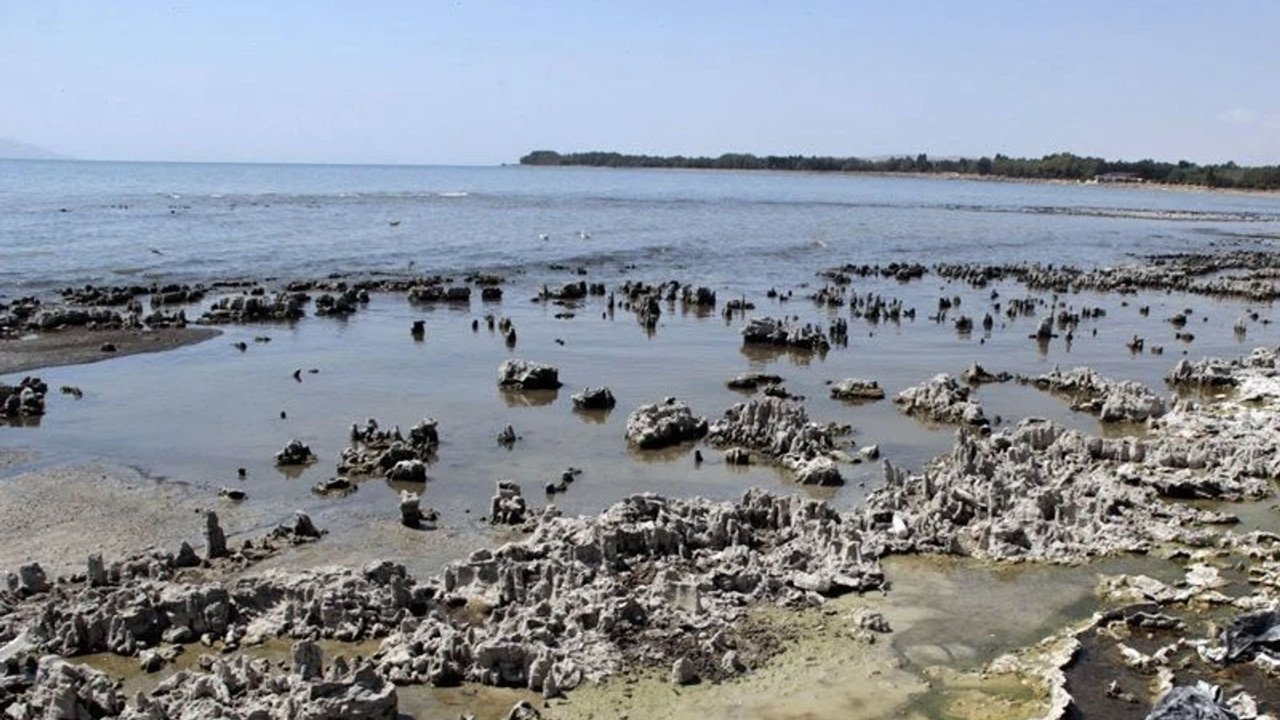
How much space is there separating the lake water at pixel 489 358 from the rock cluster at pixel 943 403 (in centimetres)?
68

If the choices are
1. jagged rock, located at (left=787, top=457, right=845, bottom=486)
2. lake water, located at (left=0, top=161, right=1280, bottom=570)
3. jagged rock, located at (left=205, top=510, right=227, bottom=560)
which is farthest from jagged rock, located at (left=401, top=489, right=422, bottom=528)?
jagged rock, located at (left=787, top=457, right=845, bottom=486)

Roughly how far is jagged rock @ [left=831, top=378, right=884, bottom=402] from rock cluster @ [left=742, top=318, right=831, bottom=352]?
6175 millimetres

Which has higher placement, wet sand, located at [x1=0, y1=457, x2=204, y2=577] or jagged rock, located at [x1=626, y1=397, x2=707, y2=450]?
jagged rock, located at [x1=626, y1=397, x2=707, y2=450]

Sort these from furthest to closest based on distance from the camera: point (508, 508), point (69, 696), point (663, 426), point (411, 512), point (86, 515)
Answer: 1. point (663, 426)
2. point (86, 515)
3. point (508, 508)
4. point (411, 512)
5. point (69, 696)

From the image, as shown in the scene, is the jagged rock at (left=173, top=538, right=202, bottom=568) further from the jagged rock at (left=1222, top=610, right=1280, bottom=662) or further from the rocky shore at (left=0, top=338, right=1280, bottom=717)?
the jagged rock at (left=1222, top=610, right=1280, bottom=662)

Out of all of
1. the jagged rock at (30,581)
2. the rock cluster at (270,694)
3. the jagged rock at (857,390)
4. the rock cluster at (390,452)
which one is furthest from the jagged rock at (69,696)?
the jagged rock at (857,390)

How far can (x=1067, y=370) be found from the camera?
29.4 m

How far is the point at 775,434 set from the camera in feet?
68.8

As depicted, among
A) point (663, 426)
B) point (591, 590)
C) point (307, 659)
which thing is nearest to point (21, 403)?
point (663, 426)

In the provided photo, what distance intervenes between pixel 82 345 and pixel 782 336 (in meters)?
20.4

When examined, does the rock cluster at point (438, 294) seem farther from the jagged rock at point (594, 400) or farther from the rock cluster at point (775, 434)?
the rock cluster at point (775, 434)

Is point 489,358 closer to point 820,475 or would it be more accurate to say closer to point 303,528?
point 820,475

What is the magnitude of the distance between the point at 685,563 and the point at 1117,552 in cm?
614

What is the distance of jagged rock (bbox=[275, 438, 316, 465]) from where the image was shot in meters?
19.7
